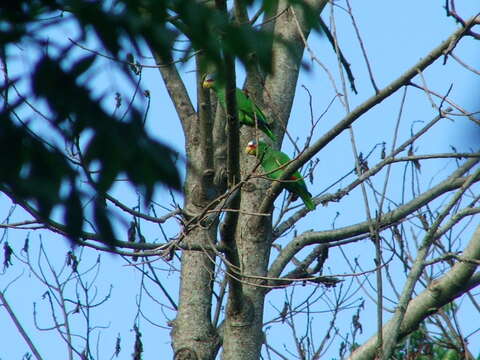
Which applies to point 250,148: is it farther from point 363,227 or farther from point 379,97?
point 379,97

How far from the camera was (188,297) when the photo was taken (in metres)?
4.25

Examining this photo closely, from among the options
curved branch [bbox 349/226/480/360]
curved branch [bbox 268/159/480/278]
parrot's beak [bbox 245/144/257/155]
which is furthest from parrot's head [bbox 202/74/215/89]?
curved branch [bbox 349/226/480/360]

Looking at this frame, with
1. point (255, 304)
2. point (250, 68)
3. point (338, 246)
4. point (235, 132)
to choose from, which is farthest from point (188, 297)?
point (250, 68)

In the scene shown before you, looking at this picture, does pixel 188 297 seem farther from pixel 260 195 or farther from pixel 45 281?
pixel 45 281

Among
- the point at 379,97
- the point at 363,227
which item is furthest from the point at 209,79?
the point at 363,227

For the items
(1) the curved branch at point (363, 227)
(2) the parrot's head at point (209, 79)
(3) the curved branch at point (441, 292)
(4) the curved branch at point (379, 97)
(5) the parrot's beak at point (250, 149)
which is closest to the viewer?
(2) the parrot's head at point (209, 79)

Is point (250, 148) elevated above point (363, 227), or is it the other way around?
point (250, 148)

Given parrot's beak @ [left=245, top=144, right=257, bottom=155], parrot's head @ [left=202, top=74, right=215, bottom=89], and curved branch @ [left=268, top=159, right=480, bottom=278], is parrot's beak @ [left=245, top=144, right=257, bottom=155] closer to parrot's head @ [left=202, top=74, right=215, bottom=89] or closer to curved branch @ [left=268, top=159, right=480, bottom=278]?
curved branch @ [left=268, top=159, right=480, bottom=278]

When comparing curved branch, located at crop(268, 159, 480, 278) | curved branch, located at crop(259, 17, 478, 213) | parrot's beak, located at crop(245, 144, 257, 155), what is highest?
parrot's beak, located at crop(245, 144, 257, 155)

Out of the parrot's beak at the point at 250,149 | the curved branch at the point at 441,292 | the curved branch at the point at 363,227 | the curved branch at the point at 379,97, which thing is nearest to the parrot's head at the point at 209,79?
the curved branch at the point at 379,97

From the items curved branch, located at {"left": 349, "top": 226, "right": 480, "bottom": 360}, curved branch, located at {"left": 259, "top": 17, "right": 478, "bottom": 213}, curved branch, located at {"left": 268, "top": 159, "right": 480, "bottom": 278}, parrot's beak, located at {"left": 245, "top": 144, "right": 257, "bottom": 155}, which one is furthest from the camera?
parrot's beak, located at {"left": 245, "top": 144, "right": 257, "bottom": 155}

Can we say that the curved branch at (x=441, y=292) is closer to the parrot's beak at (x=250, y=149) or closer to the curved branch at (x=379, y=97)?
the curved branch at (x=379, y=97)

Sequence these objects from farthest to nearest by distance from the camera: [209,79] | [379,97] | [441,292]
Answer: [441,292], [379,97], [209,79]

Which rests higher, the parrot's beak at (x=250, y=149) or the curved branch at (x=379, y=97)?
the parrot's beak at (x=250, y=149)
